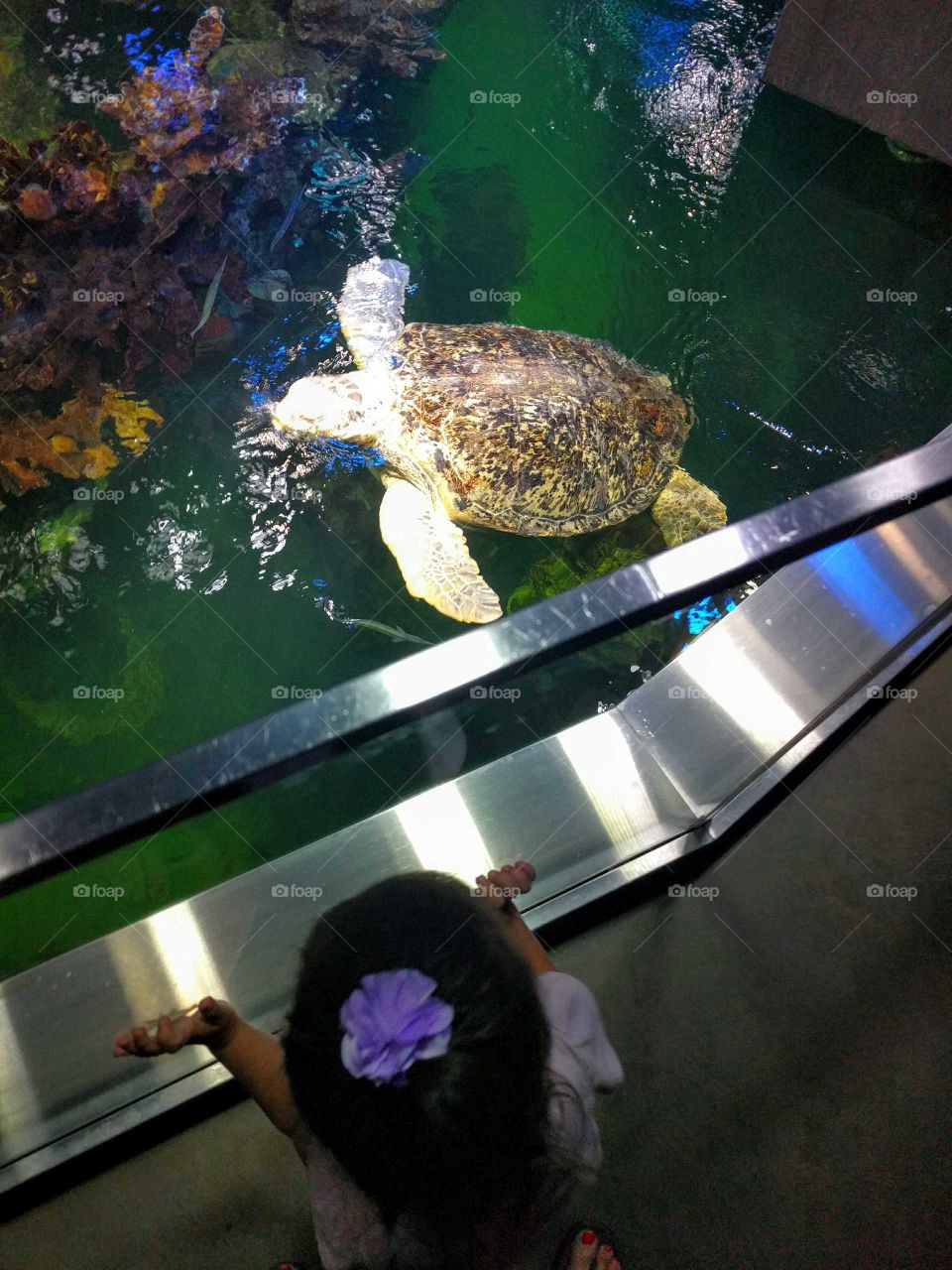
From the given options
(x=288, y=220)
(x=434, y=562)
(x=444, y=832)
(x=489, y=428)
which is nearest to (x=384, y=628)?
(x=434, y=562)

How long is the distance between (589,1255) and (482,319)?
2.86m

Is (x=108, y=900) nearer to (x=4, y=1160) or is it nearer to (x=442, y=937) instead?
(x=4, y=1160)

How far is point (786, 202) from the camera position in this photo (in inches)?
124

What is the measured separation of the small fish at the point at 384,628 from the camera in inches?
88.8

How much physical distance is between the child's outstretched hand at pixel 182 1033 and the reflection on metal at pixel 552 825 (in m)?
0.39

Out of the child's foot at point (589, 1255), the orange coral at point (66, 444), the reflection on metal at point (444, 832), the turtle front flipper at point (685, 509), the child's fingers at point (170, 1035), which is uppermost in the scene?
the orange coral at point (66, 444)

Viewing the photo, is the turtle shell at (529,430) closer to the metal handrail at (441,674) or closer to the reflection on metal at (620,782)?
the reflection on metal at (620,782)

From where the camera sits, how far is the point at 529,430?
2432 mm

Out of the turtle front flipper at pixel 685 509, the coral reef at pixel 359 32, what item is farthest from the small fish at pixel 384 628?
the coral reef at pixel 359 32

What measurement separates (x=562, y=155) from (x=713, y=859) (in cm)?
299

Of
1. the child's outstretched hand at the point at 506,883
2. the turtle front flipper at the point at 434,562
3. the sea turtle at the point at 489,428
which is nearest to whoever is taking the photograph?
the child's outstretched hand at the point at 506,883

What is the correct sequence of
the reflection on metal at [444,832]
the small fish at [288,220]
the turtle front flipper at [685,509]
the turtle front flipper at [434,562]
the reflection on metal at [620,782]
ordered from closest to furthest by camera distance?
the reflection on metal at [444,832] → the reflection on metal at [620,782] → the turtle front flipper at [434,562] → the turtle front flipper at [685,509] → the small fish at [288,220]

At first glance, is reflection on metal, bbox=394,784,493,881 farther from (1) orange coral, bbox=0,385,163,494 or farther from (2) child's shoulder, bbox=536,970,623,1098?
(1) orange coral, bbox=0,385,163,494

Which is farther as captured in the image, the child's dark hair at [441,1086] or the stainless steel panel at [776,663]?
the stainless steel panel at [776,663]
